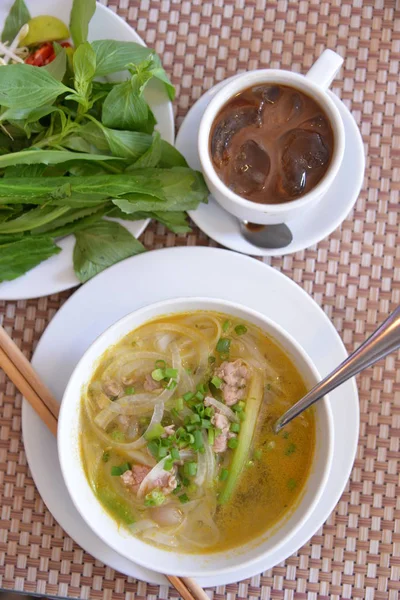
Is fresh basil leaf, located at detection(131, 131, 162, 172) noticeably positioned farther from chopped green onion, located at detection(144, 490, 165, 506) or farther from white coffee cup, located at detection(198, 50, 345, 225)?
chopped green onion, located at detection(144, 490, 165, 506)

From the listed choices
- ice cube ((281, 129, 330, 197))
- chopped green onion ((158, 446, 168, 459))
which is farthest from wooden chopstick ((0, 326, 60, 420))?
ice cube ((281, 129, 330, 197))

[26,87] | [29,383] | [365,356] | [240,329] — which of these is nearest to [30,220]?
[26,87]

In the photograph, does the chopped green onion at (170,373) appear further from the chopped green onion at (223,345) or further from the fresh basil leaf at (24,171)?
the fresh basil leaf at (24,171)

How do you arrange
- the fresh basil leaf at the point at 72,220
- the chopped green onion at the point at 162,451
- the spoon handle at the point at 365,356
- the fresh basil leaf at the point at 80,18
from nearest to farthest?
1. the spoon handle at the point at 365,356
2. the chopped green onion at the point at 162,451
3. the fresh basil leaf at the point at 80,18
4. the fresh basil leaf at the point at 72,220

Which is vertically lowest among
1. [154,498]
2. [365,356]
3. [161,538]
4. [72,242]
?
[161,538]

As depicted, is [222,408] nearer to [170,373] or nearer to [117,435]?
[170,373]

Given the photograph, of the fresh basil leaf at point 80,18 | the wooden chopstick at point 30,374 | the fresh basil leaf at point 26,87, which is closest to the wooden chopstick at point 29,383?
the wooden chopstick at point 30,374

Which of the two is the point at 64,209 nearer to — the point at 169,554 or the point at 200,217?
A: the point at 200,217
